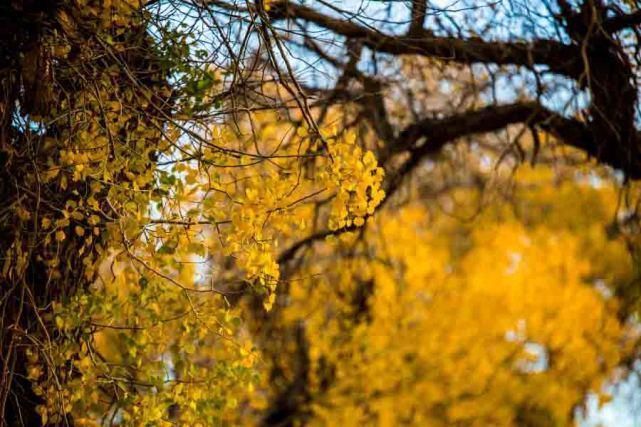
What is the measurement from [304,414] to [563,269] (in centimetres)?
691

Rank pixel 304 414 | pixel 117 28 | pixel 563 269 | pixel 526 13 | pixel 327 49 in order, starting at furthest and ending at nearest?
pixel 563 269
pixel 304 414
pixel 327 49
pixel 526 13
pixel 117 28

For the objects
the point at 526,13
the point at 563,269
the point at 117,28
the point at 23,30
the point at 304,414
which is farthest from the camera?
the point at 563,269

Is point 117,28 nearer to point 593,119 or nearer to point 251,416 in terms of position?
point 593,119

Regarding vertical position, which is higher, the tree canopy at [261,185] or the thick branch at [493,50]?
the thick branch at [493,50]

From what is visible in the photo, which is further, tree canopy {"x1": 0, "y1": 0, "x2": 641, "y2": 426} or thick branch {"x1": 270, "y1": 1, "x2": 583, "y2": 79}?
thick branch {"x1": 270, "y1": 1, "x2": 583, "y2": 79}

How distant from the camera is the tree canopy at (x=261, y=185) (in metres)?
4.05

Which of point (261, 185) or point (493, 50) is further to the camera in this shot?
point (493, 50)

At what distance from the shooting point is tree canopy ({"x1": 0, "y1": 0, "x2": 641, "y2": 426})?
4051 mm

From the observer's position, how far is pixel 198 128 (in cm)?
444

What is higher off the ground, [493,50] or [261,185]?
[493,50]

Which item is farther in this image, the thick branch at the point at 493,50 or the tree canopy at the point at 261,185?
the thick branch at the point at 493,50

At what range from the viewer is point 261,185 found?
15.0 feet

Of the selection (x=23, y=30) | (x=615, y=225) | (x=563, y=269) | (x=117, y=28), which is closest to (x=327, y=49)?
(x=615, y=225)

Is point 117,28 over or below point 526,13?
below
